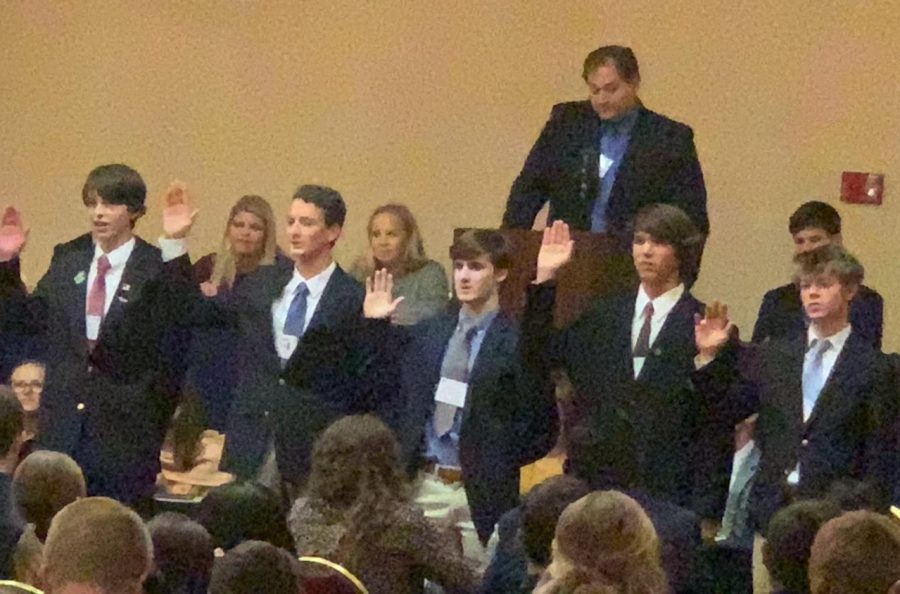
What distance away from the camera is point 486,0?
7.39 metres

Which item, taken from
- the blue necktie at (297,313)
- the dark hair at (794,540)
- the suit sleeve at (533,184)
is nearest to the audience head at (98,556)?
the dark hair at (794,540)

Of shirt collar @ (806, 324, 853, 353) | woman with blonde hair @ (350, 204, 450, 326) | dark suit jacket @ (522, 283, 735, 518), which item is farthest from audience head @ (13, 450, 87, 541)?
shirt collar @ (806, 324, 853, 353)

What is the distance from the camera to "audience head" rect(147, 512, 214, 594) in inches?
125

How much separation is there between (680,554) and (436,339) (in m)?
1.09

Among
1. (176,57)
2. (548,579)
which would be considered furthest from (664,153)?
(176,57)

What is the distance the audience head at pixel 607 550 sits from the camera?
9.86ft

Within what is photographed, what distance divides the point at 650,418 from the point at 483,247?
2.43 feet

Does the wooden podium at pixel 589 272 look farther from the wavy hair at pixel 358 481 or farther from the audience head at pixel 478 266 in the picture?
the wavy hair at pixel 358 481

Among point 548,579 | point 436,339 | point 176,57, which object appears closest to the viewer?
point 548,579

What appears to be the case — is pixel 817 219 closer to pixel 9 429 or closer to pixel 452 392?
pixel 452 392

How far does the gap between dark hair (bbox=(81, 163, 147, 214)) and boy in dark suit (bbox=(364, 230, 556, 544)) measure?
773 millimetres

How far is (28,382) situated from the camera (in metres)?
5.36

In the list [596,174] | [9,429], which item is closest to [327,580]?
[9,429]

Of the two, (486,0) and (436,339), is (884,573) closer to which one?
(436,339)
